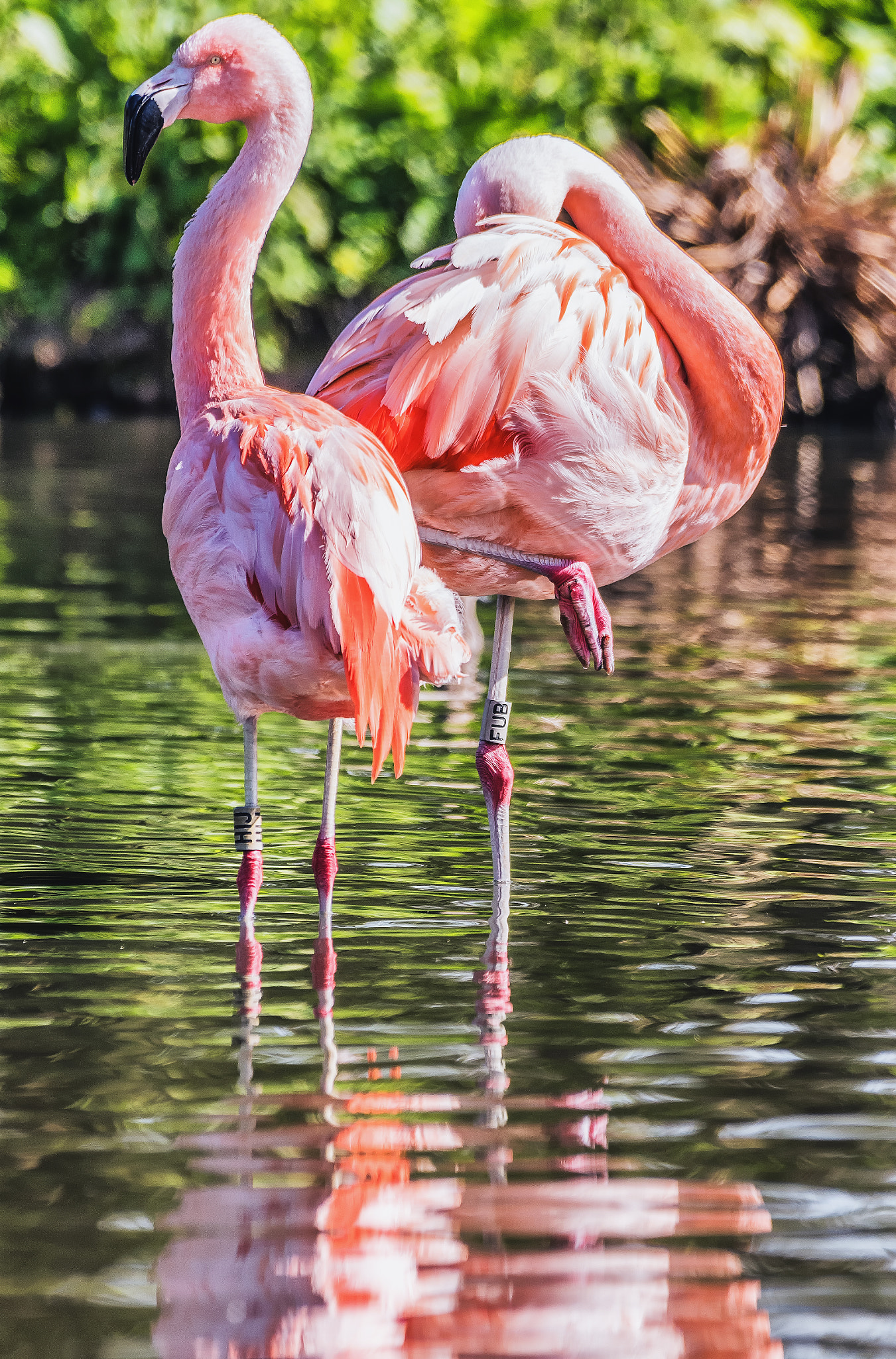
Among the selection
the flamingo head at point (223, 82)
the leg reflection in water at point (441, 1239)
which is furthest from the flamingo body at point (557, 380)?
the leg reflection in water at point (441, 1239)

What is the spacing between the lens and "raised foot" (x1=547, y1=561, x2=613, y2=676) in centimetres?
461

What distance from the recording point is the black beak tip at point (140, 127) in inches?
174

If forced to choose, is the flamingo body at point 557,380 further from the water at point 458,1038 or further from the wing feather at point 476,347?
the water at point 458,1038

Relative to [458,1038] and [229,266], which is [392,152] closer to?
[229,266]

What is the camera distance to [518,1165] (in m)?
2.90

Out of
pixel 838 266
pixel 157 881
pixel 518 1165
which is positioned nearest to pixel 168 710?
pixel 157 881

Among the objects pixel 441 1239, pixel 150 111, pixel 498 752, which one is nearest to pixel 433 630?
pixel 498 752

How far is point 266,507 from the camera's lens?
4.03 metres

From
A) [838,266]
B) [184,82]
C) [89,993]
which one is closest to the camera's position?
[89,993]

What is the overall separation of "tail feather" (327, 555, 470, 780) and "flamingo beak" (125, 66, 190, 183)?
1.13 meters

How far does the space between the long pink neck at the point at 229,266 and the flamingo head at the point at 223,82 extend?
0.13 feet

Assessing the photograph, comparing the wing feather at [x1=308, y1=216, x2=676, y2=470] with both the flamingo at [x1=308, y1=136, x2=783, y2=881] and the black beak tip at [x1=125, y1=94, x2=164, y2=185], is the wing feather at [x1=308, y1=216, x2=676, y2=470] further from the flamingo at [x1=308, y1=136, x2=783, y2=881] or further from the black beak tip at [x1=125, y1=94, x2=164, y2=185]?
the black beak tip at [x1=125, y1=94, x2=164, y2=185]

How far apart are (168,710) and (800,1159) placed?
4038mm

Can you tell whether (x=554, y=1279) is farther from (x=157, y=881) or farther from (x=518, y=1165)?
(x=157, y=881)
